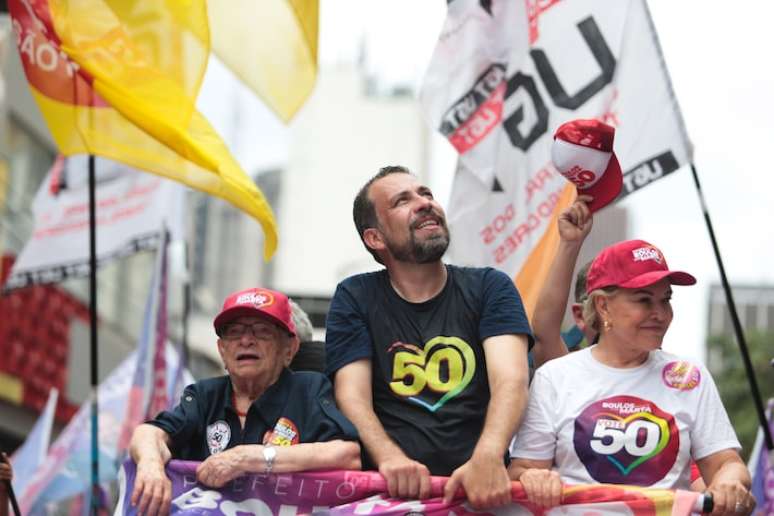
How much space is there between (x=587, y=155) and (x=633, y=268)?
708 mm

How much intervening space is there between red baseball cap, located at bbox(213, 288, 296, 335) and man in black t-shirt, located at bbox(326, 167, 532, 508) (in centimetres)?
18

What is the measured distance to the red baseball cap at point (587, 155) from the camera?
229 inches

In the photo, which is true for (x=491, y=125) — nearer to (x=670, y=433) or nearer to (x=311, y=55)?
(x=311, y=55)

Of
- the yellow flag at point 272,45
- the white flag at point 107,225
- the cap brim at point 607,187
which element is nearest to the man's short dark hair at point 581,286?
the cap brim at point 607,187

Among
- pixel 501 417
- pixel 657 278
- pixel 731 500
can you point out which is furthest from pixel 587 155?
pixel 731 500

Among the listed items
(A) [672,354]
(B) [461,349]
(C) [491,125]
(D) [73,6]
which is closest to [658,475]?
(A) [672,354]

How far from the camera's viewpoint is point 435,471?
209 inches

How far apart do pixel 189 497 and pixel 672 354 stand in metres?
1.73

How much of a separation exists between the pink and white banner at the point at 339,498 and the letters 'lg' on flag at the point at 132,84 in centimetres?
248

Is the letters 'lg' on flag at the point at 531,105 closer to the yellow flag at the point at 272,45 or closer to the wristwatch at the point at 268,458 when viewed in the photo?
the yellow flag at the point at 272,45

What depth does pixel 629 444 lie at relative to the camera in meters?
5.06

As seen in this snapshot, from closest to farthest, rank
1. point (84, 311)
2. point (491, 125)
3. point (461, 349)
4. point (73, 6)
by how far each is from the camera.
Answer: point (461, 349)
point (73, 6)
point (491, 125)
point (84, 311)

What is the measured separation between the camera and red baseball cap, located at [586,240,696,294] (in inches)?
205

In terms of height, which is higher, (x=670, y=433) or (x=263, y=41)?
(x=263, y=41)
